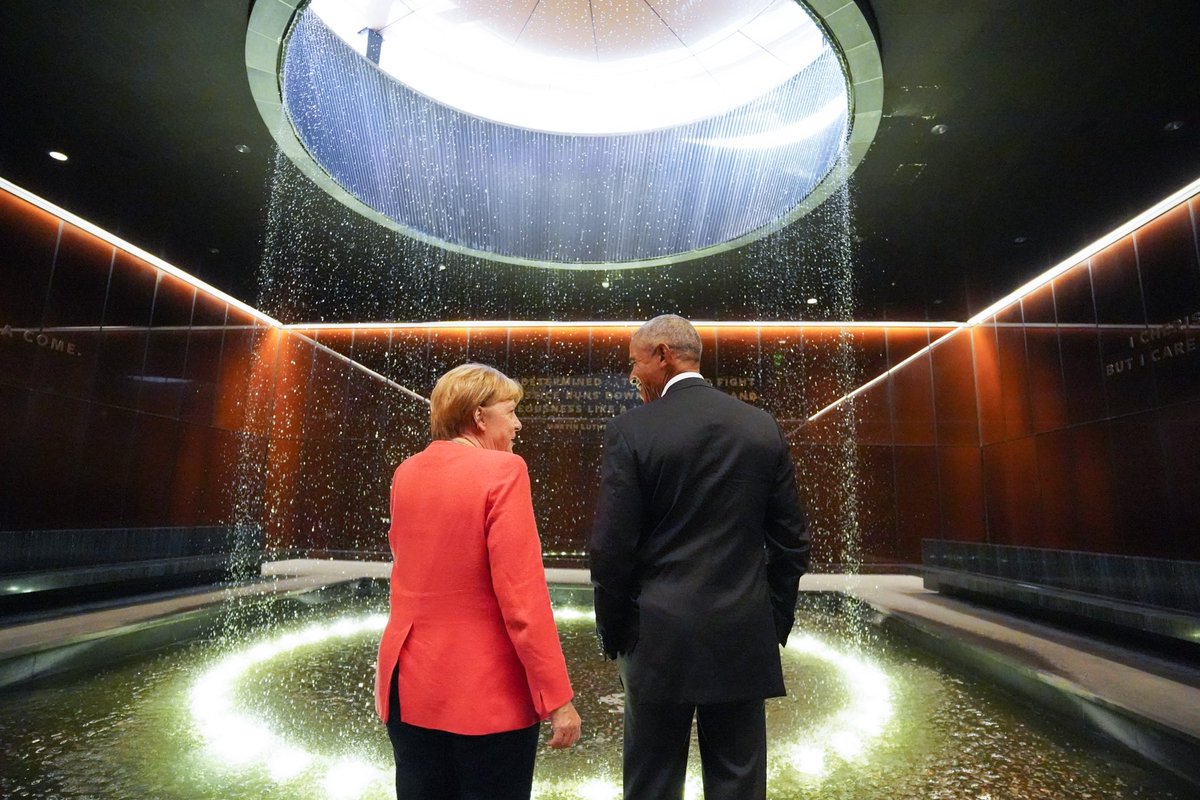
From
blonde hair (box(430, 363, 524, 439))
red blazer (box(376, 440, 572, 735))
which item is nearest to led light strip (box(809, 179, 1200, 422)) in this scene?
blonde hair (box(430, 363, 524, 439))

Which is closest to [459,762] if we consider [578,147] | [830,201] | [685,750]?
[685,750]

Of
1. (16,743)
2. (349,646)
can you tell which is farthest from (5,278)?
(16,743)

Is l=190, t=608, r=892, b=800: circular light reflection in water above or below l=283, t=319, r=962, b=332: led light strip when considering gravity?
below

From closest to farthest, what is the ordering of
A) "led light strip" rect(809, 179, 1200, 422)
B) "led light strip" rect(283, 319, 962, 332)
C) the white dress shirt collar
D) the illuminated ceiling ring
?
the white dress shirt collar
the illuminated ceiling ring
"led light strip" rect(809, 179, 1200, 422)
"led light strip" rect(283, 319, 962, 332)

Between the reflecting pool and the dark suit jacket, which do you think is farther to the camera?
the reflecting pool

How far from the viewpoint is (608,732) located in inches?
118

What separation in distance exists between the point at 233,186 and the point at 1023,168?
752 cm

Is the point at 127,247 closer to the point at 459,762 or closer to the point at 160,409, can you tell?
the point at 160,409

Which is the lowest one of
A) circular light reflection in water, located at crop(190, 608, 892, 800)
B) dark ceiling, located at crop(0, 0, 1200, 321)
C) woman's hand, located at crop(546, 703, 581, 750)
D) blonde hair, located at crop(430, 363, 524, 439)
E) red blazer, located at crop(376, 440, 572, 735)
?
circular light reflection in water, located at crop(190, 608, 892, 800)

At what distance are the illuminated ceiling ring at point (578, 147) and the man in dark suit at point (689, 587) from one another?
393cm

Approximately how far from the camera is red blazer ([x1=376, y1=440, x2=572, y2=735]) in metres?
1.18

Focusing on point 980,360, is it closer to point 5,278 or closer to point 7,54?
point 7,54

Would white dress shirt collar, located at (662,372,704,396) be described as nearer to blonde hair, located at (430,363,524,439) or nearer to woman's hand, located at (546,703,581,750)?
blonde hair, located at (430,363,524,439)

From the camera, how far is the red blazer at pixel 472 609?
118 cm
